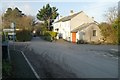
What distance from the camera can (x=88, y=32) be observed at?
62719 millimetres

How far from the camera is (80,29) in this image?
6297cm

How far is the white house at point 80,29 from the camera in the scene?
6244cm

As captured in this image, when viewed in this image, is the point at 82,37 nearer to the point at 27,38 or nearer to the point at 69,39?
the point at 69,39

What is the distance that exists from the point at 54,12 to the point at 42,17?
4816 mm

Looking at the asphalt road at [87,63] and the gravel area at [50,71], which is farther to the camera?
the asphalt road at [87,63]

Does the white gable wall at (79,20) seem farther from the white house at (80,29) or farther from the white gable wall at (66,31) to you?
the white gable wall at (66,31)

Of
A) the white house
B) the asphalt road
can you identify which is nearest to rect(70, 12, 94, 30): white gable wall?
the white house

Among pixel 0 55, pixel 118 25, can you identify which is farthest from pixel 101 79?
pixel 118 25

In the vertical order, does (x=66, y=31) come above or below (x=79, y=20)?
below

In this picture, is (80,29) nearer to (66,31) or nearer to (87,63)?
(66,31)

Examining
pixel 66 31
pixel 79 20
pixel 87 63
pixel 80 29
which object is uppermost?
pixel 79 20

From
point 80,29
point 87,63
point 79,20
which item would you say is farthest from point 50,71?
point 79,20

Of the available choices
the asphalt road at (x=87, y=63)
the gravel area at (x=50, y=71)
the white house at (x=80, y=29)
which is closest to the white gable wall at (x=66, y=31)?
the white house at (x=80, y=29)

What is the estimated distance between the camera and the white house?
6244 centimetres
